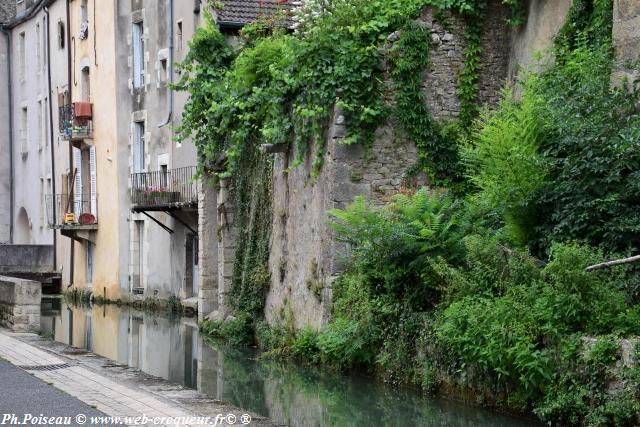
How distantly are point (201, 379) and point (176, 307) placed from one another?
12.7m

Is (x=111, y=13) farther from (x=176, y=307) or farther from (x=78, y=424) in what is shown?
(x=78, y=424)

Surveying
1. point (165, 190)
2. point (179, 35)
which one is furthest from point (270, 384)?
point (179, 35)

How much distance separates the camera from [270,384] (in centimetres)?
1634

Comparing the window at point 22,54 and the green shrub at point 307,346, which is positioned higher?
the window at point 22,54

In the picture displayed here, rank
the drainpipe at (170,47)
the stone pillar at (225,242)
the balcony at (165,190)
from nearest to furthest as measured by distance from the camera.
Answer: the stone pillar at (225,242), the balcony at (165,190), the drainpipe at (170,47)

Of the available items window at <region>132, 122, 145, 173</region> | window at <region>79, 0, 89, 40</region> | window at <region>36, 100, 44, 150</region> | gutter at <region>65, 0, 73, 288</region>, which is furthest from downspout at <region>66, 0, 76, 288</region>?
window at <region>132, 122, 145, 173</region>

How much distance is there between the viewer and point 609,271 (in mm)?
12750

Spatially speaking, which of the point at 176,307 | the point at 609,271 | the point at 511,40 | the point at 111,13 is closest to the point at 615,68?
the point at 609,271

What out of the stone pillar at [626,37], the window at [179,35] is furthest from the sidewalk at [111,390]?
the window at [179,35]

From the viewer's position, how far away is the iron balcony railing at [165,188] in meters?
27.8

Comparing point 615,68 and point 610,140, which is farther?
point 615,68

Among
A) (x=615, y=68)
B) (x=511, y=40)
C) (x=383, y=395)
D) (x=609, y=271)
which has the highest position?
(x=511, y=40)

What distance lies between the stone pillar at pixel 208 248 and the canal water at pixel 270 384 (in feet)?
2.16

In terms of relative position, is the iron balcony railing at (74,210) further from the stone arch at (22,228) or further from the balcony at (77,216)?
the stone arch at (22,228)
